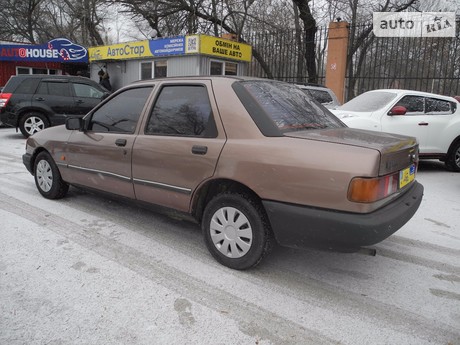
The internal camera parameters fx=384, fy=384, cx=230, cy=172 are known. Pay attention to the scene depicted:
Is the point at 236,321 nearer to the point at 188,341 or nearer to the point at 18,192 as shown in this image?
the point at 188,341

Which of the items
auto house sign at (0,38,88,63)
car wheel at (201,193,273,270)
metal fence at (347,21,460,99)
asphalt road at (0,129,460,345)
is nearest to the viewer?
asphalt road at (0,129,460,345)

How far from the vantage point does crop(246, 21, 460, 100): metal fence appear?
1177cm

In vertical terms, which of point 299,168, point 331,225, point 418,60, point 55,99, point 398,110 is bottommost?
point 331,225

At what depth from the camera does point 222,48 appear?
14391mm

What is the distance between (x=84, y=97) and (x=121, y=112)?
752cm

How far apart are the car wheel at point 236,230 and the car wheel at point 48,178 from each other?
2515 mm

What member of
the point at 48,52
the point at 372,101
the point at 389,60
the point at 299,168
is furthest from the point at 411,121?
the point at 48,52

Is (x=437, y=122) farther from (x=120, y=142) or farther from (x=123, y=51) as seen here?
(x=123, y=51)

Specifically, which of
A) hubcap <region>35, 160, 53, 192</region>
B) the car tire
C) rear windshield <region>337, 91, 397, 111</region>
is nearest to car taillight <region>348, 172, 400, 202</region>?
hubcap <region>35, 160, 53, 192</region>

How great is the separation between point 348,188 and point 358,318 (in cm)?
89

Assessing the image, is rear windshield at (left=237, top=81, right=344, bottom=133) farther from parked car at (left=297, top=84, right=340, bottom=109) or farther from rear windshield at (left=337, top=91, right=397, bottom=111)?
parked car at (left=297, top=84, right=340, bottom=109)

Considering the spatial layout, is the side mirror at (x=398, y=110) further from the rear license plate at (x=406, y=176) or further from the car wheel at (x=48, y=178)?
the car wheel at (x=48, y=178)

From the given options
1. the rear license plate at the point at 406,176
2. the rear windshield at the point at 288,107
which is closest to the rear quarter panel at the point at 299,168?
the rear windshield at the point at 288,107

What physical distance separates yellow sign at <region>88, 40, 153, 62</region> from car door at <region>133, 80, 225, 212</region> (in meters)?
12.6
